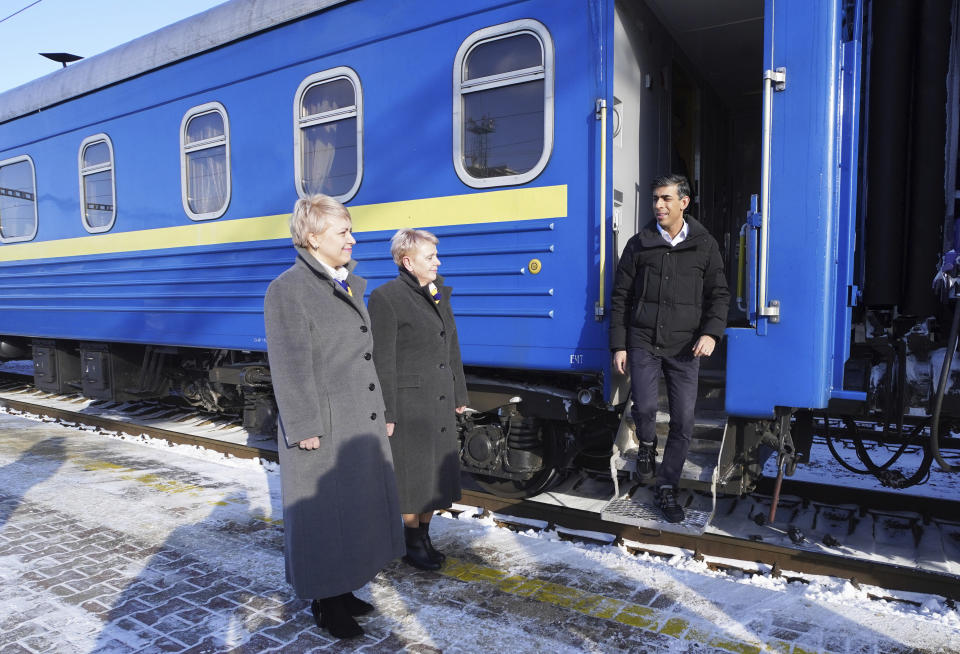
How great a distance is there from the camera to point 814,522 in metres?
4.43

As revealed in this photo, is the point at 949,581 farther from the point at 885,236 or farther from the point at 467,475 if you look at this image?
the point at 467,475

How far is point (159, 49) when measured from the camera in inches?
237

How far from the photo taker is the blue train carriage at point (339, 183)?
3.94 metres

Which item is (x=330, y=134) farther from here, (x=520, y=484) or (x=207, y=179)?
(x=520, y=484)

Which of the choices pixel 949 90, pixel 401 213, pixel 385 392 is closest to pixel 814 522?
pixel 949 90

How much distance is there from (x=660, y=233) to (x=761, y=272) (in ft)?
1.76

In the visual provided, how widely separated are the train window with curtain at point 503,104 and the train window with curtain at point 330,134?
841 mm

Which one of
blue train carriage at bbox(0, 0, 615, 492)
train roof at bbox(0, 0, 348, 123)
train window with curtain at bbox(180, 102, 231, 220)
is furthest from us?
train window with curtain at bbox(180, 102, 231, 220)

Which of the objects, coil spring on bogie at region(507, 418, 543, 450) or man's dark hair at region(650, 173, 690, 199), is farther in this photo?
coil spring on bogie at region(507, 418, 543, 450)

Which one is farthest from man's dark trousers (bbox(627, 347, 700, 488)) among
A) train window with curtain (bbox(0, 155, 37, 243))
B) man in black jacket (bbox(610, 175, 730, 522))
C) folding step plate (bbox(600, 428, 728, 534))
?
train window with curtain (bbox(0, 155, 37, 243))

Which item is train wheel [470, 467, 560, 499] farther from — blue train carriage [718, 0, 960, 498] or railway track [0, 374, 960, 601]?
blue train carriage [718, 0, 960, 498]

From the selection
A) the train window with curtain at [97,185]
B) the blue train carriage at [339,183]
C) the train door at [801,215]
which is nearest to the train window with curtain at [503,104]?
the blue train carriage at [339,183]

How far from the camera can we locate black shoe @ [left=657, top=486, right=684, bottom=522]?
3.62 meters

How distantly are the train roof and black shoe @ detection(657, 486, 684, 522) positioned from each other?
3702 mm
